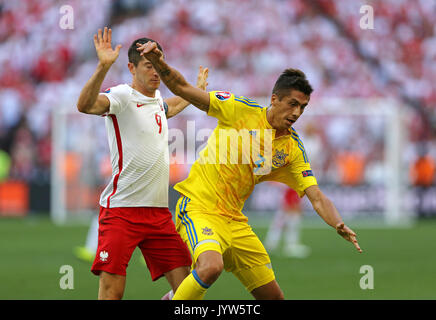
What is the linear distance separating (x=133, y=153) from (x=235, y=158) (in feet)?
2.57

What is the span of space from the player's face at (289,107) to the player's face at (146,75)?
3.09 ft

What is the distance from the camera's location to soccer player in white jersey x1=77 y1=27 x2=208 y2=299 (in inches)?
200

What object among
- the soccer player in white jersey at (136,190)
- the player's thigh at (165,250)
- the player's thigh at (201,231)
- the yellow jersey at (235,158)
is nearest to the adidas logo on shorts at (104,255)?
the soccer player in white jersey at (136,190)

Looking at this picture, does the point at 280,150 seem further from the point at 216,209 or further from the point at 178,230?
the point at 178,230

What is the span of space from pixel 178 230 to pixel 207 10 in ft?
66.2

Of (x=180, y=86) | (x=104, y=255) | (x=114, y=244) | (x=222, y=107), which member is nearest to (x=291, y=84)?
(x=222, y=107)

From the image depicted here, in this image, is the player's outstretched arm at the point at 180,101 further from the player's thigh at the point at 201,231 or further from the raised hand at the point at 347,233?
the raised hand at the point at 347,233

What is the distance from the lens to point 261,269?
5.33 metres

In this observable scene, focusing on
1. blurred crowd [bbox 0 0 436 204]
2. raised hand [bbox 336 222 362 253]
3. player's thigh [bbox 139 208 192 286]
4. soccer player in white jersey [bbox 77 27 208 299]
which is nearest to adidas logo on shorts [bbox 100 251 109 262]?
soccer player in white jersey [bbox 77 27 208 299]

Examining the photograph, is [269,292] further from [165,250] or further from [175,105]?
[175,105]

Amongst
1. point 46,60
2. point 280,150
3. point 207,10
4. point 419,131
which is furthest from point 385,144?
point 280,150

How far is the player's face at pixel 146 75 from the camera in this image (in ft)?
17.4

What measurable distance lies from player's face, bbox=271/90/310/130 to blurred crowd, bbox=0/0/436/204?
17.5 metres

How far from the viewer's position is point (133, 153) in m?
5.24
